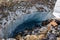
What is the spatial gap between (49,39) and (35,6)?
0.25 metres

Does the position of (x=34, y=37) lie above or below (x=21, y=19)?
below

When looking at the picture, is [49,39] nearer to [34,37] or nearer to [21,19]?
[34,37]

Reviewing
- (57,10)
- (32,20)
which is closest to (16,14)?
(32,20)

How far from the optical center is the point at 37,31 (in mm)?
1052

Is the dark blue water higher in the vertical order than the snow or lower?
lower

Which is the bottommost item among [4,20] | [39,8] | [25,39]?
[25,39]

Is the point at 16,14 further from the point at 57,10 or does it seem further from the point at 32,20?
the point at 57,10

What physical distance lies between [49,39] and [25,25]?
0.63 feet

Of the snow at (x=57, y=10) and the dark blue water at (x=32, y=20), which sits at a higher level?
the snow at (x=57, y=10)

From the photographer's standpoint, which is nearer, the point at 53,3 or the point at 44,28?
the point at 44,28

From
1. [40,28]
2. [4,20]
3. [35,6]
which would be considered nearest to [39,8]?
[35,6]

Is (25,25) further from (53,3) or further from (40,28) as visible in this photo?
(53,3)

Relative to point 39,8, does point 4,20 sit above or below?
below

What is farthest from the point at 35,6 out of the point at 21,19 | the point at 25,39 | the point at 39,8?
the point at 25,39
